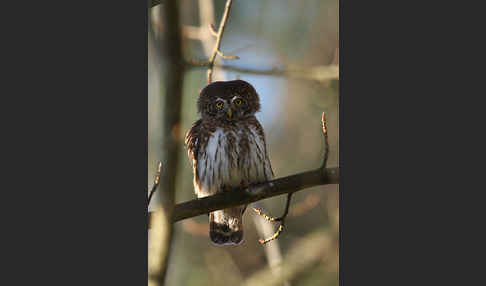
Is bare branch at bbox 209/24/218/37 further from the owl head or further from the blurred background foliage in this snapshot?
the owl head

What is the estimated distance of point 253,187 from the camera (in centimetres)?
411

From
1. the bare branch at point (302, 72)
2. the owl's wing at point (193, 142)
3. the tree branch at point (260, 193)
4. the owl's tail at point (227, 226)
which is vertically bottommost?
the owl's tail at point (227, 226)

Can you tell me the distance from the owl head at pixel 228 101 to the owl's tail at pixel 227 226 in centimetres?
78

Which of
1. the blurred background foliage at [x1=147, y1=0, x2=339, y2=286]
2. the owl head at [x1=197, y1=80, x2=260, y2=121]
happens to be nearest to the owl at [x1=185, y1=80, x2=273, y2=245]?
the owl head at [x1=197, y1=80, x2=260, y2=121]

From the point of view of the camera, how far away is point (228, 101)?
14.1ft

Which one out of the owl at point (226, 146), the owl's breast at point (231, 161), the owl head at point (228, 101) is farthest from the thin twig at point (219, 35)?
the owl's breast at point (231, 161)

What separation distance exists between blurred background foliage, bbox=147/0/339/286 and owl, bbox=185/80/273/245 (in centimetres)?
19

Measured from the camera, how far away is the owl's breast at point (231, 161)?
430 cm

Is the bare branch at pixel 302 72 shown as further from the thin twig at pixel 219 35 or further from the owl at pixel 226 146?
the owl at pixel 226 146

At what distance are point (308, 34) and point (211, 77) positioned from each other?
76cm

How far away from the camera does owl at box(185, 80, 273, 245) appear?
427 centimetres

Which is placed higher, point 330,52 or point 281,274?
point 330,52

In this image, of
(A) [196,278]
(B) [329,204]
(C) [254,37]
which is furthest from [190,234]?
(C) [254,37]
